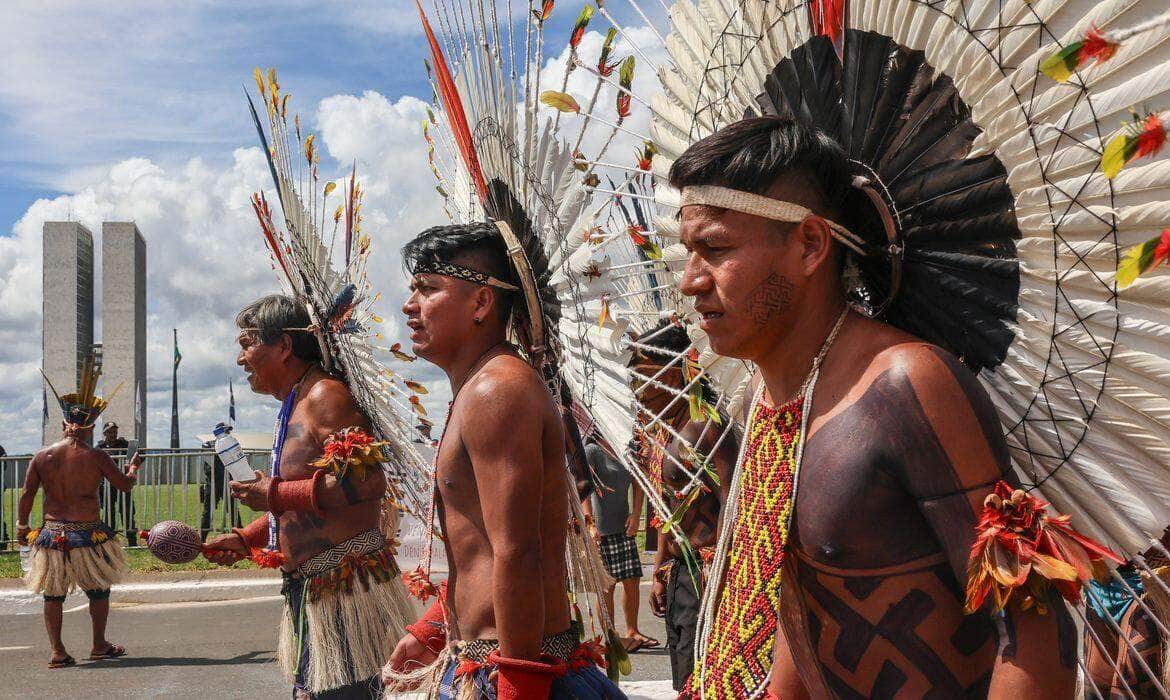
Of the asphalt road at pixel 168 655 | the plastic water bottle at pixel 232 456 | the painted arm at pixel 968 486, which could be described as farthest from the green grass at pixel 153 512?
the painted arm at pixel 968 486

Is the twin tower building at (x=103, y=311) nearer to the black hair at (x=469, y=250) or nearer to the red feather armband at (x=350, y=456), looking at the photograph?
the red feather armband at (x=350, y=456)

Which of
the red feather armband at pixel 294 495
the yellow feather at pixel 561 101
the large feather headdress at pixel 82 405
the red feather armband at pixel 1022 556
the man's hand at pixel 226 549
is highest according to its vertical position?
the yellow feather at pixel 561 101

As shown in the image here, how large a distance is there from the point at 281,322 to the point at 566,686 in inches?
108

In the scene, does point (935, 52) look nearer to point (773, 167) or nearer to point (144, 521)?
point (773, 167)

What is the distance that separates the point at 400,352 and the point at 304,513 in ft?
2.72

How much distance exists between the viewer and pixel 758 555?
1787 millimetres

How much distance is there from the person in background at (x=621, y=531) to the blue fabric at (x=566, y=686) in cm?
446

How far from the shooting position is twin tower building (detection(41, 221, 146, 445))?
101 ft

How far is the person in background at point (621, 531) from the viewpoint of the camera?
760 cm

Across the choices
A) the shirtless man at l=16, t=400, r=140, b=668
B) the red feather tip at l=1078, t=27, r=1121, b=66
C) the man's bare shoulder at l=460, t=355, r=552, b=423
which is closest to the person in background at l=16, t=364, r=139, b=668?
the shirtless man at l=16, t=400, r=140, b=668

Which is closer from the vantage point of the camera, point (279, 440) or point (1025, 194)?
point (1025, 194)

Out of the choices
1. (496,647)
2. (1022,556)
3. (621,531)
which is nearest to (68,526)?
(621,531)

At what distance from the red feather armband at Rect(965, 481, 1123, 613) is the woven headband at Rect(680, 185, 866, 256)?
51 centimetres

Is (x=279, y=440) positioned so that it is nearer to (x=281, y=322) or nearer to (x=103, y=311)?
(x=281, y=322)
